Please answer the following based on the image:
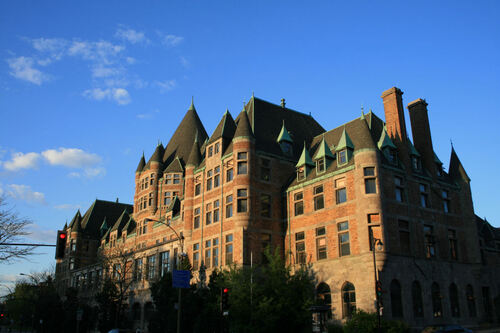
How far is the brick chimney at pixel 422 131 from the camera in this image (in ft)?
138

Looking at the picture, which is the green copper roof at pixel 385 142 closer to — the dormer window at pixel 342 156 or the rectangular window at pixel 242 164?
the dormer window at pixel 342 156

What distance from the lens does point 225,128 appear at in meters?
47.1

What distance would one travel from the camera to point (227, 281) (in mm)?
32812

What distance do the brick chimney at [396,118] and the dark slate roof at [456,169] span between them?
8358mm

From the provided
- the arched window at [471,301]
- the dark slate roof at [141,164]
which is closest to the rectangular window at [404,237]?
the arched window at [471,301]

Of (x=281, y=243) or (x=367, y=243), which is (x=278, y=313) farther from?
(x=281, y=243)

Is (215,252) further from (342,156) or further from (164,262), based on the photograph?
(342,156)

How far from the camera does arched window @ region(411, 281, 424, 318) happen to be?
34.7m

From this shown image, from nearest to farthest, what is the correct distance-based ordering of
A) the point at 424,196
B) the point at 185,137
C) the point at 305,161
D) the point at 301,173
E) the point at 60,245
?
the point at 60,245 < the point at 424,196 < the point at 305,161 < the point at 301,173 < the point at 185,137

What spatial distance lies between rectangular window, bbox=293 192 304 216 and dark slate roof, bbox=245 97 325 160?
5.48m

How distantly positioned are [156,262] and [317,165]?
85.3 ft

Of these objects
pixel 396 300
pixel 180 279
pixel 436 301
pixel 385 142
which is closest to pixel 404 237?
pixel 396 300

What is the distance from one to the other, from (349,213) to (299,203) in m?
6.72

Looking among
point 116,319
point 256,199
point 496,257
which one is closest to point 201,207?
point 256,199
